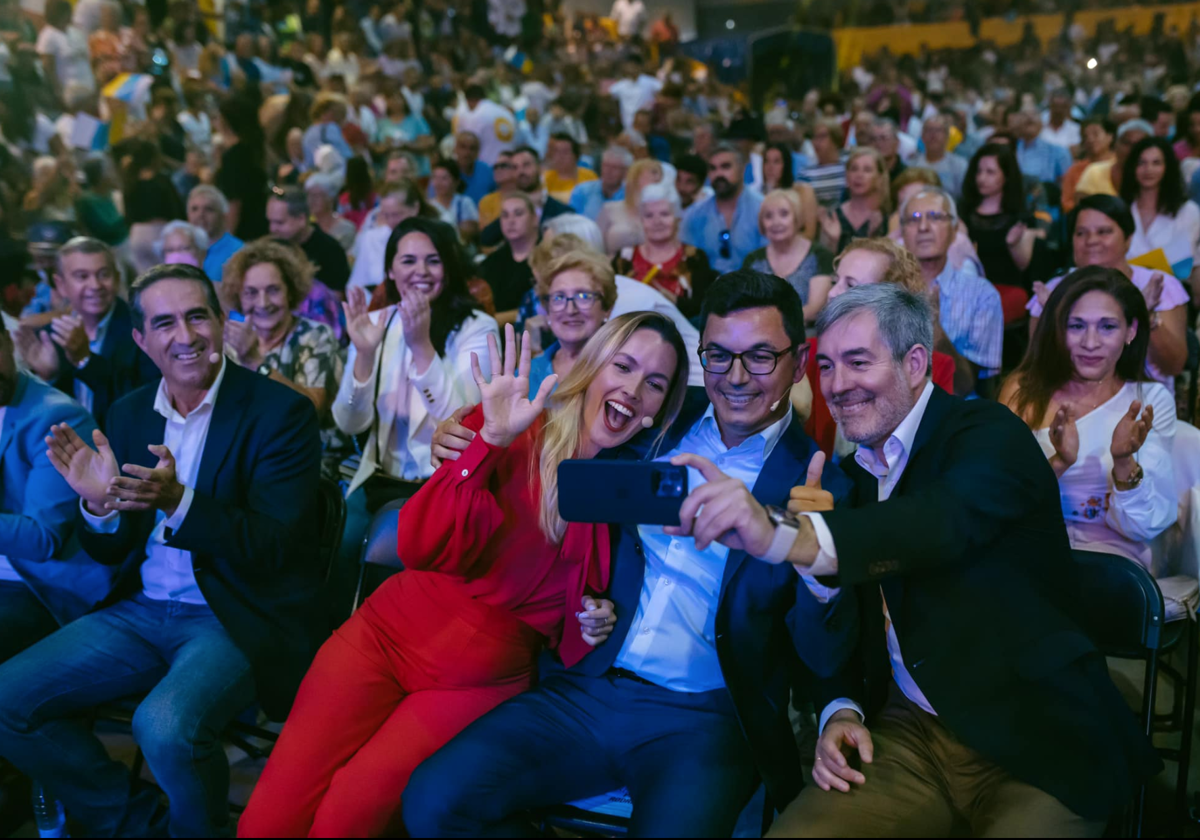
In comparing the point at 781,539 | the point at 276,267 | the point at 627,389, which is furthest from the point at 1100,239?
the point at 276,267

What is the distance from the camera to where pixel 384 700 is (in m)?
2.21

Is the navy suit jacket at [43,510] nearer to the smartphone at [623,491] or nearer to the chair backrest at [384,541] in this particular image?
the chair backrest at [384,541]

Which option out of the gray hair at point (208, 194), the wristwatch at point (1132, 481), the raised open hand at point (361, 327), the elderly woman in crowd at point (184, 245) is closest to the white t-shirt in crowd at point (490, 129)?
the gray hair at point (208, 194)

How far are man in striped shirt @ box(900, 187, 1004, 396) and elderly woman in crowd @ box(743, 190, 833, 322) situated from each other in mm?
554

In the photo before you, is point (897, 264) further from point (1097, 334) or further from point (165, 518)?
point (165, 518)

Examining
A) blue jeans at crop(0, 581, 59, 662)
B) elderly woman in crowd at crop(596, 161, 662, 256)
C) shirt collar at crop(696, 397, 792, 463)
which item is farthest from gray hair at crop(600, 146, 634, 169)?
blue jeans at crop(0, 581, 59, 662)

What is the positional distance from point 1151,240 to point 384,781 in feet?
Answer: 15.5

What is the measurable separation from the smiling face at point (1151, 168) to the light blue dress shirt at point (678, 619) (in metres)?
3.90

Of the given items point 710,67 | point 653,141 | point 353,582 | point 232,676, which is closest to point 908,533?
point 232,676

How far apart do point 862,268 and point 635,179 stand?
10.0 feet

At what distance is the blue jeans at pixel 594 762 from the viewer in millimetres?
1901

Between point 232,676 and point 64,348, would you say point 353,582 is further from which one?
point 64,348

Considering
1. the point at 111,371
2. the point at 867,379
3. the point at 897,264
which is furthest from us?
the point at 111,371

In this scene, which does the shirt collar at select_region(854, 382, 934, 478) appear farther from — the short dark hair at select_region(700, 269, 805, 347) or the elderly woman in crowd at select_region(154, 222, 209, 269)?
the elderly woman in crowd at select_region(154, 222, 209, 269)
